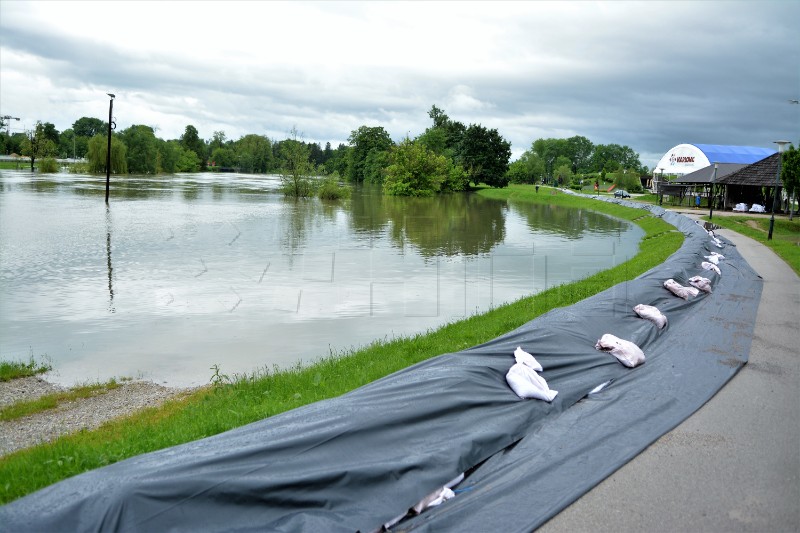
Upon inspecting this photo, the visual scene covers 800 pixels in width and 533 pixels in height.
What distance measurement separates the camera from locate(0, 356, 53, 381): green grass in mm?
10234

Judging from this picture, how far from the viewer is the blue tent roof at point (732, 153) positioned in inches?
3324

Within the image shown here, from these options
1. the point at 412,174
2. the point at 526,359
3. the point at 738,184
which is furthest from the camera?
the point at 412,174

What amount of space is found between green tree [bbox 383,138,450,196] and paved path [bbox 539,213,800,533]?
71483 millimetres

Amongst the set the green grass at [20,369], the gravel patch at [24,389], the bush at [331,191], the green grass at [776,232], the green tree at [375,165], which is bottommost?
the gravel patch at [24,389]

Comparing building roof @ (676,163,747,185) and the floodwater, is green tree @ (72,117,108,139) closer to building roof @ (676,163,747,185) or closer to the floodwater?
the floodwater

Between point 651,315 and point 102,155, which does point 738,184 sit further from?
point 102,155

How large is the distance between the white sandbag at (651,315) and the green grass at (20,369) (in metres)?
10.3

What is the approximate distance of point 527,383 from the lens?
24.3ft

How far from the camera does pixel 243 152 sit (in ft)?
611

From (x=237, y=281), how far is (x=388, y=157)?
275ft

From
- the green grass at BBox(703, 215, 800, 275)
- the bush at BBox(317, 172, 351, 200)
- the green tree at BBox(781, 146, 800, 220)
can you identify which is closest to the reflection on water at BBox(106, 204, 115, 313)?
the green grass at BBox(703, 215, 800, 275)

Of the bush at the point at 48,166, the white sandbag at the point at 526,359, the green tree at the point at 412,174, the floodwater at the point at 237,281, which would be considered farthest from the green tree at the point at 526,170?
the white sandbag at the point at 526,359

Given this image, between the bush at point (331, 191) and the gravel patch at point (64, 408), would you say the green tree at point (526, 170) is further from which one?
the gravel patch at point (64, 408)

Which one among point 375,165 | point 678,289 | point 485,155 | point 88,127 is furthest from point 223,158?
point 678,289
